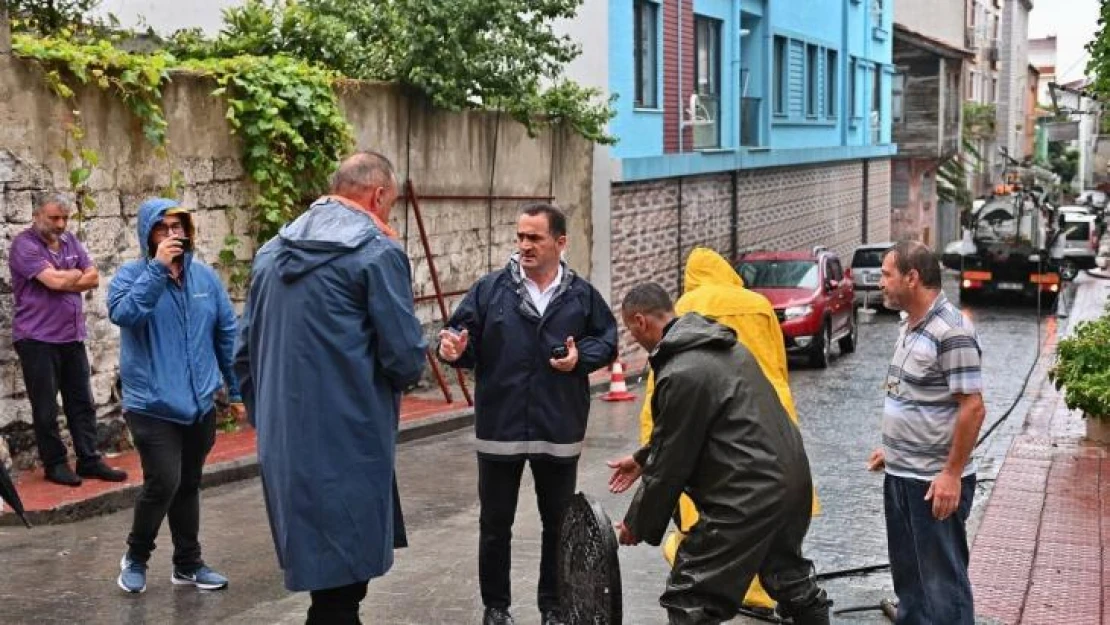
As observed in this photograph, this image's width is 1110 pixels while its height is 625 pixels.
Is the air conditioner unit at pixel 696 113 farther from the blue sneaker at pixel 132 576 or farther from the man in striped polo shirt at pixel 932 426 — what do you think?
the man in striped polo shirt at pixel 932 426

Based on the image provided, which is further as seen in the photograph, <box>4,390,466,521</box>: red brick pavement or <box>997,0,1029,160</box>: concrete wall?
<box>997,0,1029,160</box>: concrete wall

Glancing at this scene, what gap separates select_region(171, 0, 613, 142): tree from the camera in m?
15.2

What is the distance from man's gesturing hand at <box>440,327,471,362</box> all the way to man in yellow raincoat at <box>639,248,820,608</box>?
1.09 metres

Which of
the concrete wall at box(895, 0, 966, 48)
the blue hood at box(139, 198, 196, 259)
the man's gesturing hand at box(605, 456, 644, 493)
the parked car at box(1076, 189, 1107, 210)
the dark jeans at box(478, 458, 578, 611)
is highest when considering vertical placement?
the concrete wall at box(895, 0, 966, 48)

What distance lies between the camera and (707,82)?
87.4 feet

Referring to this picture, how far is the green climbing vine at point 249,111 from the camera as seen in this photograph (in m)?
10.4

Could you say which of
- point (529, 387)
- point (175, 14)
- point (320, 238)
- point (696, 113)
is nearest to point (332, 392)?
point (320, 238)

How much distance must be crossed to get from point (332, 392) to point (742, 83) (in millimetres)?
24513

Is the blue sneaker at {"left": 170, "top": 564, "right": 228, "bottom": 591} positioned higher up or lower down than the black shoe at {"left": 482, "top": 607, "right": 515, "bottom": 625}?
lower down

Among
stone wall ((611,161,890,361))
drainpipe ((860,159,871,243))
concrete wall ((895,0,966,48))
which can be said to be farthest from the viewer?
concrete wall ((895,0,966,48))

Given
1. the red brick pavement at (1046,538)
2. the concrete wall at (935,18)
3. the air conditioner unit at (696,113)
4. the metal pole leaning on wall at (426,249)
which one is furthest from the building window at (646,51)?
the concrete wall at (935,18)

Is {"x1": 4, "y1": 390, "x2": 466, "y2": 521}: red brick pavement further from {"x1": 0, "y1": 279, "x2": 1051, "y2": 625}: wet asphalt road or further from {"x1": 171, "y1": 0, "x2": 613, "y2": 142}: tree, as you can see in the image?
{"x1": 171, "y1": 0, "x2": 613, "y2": 142}: tree

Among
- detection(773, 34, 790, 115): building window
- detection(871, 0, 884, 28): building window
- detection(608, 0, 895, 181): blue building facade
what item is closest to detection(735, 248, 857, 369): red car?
detection(608, 0, 895, 181): blue building facade

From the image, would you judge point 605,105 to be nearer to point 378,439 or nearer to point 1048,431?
point 1048,431
